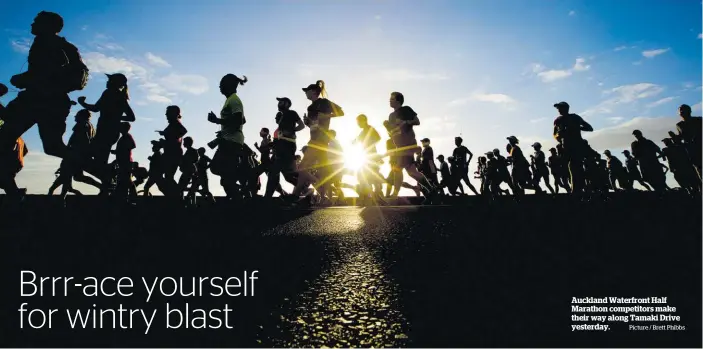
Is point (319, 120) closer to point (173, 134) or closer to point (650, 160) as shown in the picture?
point (173, 134)

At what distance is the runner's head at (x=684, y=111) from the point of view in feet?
31.5

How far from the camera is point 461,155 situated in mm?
14789

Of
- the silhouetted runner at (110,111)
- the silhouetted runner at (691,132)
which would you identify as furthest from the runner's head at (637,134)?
the silhouetted runner at (110,111)

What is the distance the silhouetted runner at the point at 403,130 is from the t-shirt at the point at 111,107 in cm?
584

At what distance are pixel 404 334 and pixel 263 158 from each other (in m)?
11.7

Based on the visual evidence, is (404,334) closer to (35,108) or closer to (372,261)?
(372,261)

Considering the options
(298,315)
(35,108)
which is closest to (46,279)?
(298,315)

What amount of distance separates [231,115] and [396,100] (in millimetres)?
4457

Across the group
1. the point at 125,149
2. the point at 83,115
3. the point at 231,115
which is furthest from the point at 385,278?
the point at 125,149

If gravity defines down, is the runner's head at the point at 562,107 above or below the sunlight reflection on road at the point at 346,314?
above

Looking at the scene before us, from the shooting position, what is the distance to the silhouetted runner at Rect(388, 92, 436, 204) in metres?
10.0

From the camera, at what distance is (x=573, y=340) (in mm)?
1285

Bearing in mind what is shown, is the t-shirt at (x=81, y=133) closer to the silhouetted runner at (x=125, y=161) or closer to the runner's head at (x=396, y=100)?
the silhouetted runner at (x=125, y=161)

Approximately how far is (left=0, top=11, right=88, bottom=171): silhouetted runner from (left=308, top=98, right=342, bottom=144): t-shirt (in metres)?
4.29
